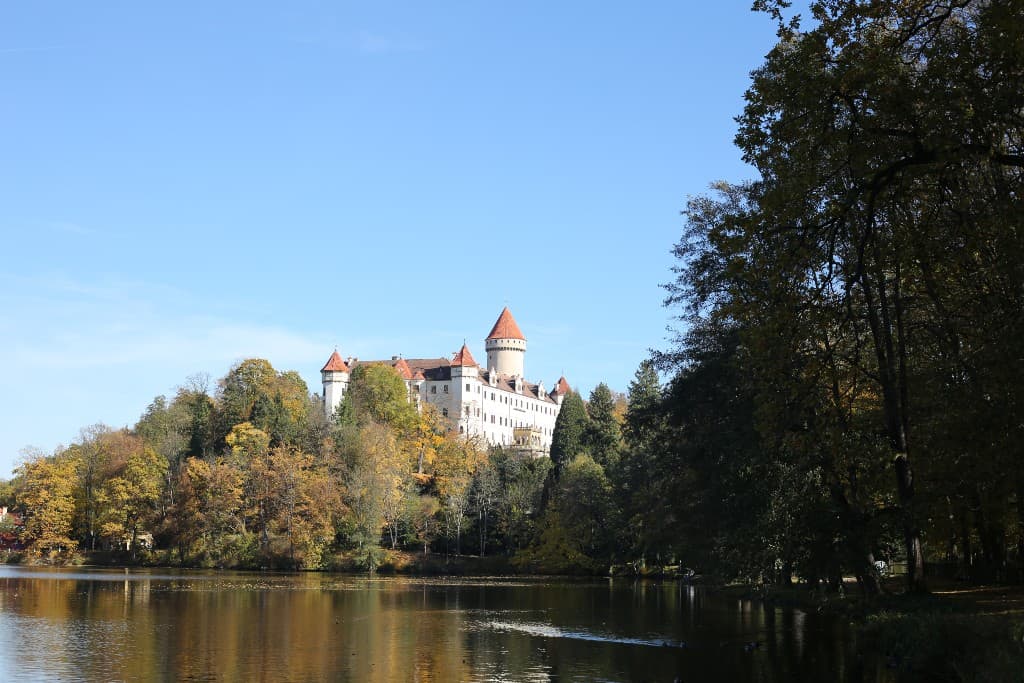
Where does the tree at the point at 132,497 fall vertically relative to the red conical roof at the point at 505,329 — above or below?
below

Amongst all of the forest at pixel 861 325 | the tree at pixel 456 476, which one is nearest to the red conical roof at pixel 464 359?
the tree at pixel 456 476

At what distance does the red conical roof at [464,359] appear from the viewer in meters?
134

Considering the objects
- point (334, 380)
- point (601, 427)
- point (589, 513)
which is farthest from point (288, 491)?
point (334, 380)

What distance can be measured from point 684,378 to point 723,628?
7291mm

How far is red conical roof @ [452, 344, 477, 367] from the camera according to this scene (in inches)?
5261

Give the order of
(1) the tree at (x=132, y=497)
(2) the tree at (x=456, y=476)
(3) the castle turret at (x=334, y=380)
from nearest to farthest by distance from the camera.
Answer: (2) the tree at (x=456, y=476), (1) the tree at (x=132, y=497), (3) the castle turret at (x=334, y=380)

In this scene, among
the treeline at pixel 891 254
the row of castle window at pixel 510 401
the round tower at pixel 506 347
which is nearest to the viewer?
the treeline at pixel 891 254

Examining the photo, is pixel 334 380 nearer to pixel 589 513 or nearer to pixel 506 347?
pixel 506 347

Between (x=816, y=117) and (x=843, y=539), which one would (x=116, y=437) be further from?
(x=816, y=117)

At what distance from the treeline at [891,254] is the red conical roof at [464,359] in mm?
108639

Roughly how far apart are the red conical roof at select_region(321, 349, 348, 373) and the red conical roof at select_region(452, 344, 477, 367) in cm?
1402

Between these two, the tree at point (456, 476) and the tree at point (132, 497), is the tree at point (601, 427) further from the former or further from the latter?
the tree at point (132, 497)

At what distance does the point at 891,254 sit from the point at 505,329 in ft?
435

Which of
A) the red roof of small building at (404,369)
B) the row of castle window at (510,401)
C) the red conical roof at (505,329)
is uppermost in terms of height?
the red conical roof at (505,329)
